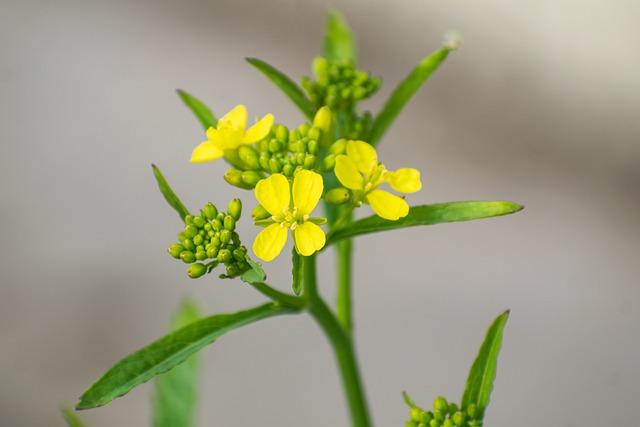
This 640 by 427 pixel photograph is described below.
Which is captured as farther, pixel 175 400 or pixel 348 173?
pixel 175 400

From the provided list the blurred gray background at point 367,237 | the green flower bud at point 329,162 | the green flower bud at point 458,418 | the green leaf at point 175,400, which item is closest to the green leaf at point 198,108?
the green flower bud at point 329,162

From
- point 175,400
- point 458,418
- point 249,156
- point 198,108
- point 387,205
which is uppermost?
point 198,108

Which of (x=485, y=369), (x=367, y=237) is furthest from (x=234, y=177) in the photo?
(x=367, y=237)

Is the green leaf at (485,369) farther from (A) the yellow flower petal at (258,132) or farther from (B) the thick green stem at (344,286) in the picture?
(A) the yellow flower petal at (258,132)

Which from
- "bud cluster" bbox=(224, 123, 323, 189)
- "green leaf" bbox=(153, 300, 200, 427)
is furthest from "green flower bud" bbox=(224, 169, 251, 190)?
"green leaf" bbox=(153, 300, 200, 427)

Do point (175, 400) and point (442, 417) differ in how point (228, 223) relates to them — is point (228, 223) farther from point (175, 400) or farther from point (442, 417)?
point (175, 400)

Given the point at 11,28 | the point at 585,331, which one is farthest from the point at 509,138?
the point at 11,28
